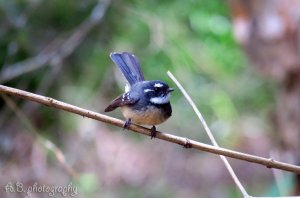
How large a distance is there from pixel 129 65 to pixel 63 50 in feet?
6.01

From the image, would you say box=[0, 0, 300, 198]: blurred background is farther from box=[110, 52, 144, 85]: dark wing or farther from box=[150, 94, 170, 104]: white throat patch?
box=[150, 94, 170, 104]: white throat patch

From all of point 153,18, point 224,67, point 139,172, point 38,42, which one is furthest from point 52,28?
point 139,172

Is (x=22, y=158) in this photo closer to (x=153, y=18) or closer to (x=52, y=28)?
(x=52, y=28)

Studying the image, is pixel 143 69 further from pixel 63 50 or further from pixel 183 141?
pixel 183 141

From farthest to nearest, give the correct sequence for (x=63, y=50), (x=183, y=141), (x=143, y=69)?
(x=143, y=69), (x=63, y=50), (x=183, y=141)

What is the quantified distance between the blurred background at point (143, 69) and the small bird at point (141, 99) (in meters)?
1.31

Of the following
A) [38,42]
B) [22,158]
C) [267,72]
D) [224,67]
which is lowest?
[22,158]

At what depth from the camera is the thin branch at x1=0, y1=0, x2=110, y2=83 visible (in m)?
5.18

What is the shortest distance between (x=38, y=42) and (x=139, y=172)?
3297 millimetres

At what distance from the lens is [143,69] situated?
577 centimetres

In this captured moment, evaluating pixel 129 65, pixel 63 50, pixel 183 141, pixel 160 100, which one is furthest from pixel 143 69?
pixel 183 141

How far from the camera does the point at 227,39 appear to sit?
6.79m

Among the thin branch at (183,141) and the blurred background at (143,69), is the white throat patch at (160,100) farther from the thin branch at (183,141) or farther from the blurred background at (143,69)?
the blurred background at (143,69)

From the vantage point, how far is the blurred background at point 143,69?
17.6 ft
